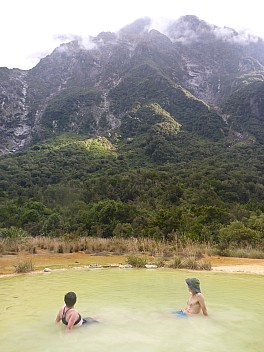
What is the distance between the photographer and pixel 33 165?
71.8m

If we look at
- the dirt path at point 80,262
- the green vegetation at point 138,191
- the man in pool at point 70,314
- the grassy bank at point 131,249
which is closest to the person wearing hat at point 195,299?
the man in pool at point 70,314

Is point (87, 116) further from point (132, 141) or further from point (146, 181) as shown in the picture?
point (146, 181)

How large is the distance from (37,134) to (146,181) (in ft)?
239

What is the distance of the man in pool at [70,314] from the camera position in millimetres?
6977

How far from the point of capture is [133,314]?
8.43m

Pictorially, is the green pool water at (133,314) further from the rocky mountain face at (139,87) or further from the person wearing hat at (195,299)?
the rocky mountain face at (139,87)

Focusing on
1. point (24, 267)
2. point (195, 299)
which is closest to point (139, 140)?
point (24, 267)

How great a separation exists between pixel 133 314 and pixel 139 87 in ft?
423

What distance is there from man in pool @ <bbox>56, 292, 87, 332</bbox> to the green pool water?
138 millimetres

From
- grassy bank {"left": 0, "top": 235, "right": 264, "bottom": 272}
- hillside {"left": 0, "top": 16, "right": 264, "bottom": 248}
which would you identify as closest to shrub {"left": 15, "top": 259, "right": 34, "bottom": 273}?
grassy bank {"left": 0, "top": 235, "right": 264, "bottom": 272}

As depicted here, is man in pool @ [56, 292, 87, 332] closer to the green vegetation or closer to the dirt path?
the dirt path

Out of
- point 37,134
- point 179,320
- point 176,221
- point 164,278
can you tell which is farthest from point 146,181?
point 37,134

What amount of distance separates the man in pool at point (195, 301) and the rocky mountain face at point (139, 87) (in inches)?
3455

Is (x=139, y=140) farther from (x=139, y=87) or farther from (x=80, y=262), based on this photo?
(x=80, y=262)
